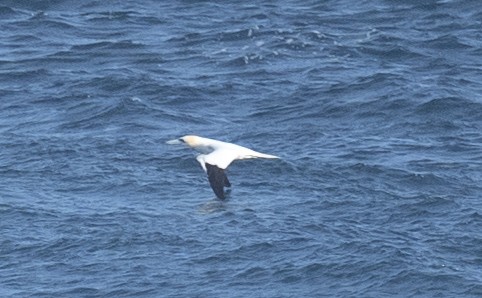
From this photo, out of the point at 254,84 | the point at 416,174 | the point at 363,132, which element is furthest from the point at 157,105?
the point at 416,174

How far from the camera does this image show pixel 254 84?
40.8m

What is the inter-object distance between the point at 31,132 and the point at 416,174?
9.37m

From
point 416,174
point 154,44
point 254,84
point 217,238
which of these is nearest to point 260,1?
point 154,44

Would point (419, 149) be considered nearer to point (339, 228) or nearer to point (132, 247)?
point (339, 228)

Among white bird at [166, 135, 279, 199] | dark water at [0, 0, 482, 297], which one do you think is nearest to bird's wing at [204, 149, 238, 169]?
white bird at [166, 135, 279, 199]

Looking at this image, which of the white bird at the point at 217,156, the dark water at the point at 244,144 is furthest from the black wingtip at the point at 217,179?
the dark water at the point at 244,144

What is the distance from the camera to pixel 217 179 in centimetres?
3153

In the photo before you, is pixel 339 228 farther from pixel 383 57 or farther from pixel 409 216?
pixel 383 57

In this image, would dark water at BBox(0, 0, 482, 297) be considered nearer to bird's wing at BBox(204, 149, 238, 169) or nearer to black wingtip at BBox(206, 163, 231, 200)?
black wingtip at BBox(206, 163, 231, 200)

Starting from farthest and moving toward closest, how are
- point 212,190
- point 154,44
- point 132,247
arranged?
1. point 154,44
2. point 212,190
3. point 132,247

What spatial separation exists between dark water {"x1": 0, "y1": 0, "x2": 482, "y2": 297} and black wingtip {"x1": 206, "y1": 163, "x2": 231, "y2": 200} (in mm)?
513

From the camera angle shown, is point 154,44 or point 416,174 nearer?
point 416,174

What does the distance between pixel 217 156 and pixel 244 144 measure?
4.14 m

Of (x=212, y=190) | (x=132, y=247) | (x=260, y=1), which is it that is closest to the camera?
(x=132, y=247)
